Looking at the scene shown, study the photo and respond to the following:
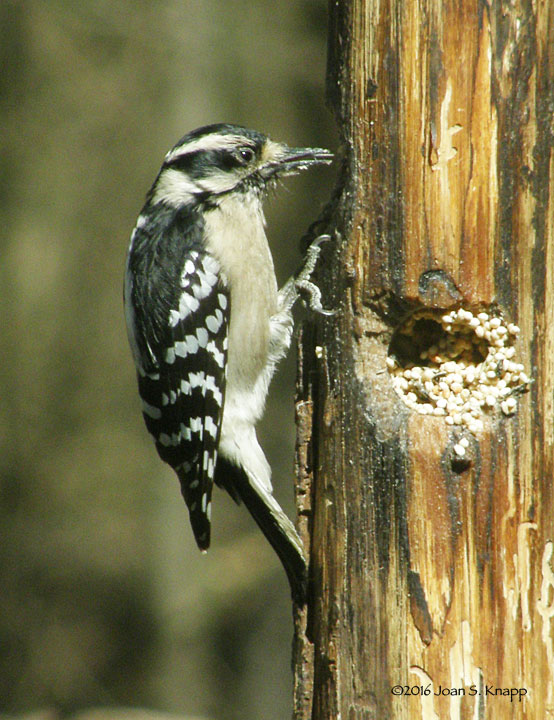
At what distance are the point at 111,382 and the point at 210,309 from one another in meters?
2.98

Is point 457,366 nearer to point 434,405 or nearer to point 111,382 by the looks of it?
point 434,405

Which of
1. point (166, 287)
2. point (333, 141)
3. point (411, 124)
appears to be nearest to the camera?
point (411, 124)

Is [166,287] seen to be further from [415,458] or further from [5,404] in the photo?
[5,404]

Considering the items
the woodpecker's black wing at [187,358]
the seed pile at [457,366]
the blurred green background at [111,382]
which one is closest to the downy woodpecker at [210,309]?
the woodpecker's black wing at [187,358]

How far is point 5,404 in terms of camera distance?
20.0 ft

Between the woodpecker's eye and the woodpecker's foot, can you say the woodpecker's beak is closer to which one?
the woodpecker's eye

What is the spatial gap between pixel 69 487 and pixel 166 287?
3307mm

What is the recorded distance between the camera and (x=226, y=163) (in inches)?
126

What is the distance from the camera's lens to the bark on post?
2.29m

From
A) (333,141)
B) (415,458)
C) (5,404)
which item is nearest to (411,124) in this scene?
(415,458)

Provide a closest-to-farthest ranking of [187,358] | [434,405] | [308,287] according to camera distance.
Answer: [434,405] → [308,287] → [187,358]

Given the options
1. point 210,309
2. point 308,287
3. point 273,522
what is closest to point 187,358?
point 210,309

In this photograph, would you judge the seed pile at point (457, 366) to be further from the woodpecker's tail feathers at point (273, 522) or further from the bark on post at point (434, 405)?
the woodpecker's tail feathers at point (273, 522)

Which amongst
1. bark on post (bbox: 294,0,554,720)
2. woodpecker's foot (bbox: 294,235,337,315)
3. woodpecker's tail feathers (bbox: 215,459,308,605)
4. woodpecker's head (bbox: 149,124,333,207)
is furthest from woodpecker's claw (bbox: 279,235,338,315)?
woodpecker's tail feathers (bbox: 215,459,308,605)
